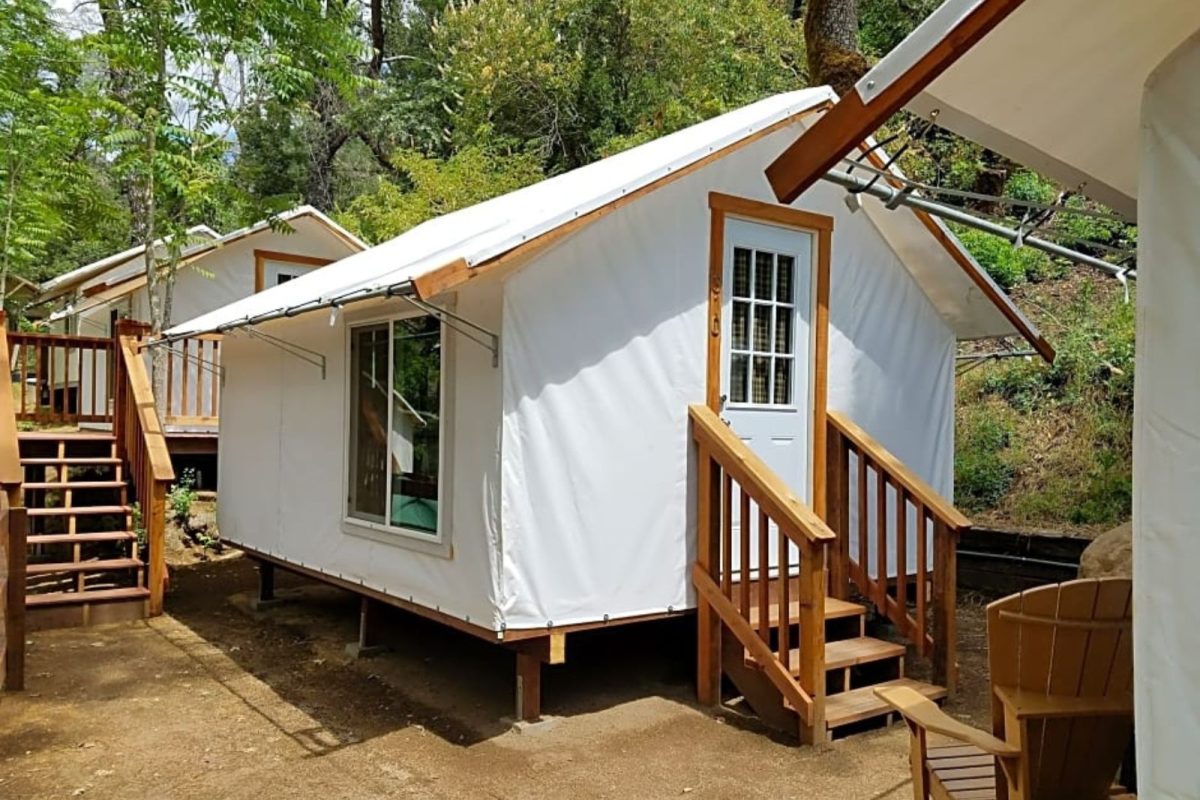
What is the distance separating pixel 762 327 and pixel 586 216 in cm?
162

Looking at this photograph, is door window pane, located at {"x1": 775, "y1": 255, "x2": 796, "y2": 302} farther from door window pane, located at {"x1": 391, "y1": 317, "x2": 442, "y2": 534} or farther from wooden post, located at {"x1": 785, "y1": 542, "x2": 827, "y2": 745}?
door window pane, located at {"x1": 391, "y1": 317, "x2": 442, "y2": 534}

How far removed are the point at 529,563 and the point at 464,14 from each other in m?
15.0

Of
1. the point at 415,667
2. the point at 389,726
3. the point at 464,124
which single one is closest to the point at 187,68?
the point at 464,124

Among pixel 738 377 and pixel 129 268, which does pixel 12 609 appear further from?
pixel 129 268

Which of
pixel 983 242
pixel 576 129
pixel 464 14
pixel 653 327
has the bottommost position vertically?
pixel 653 327

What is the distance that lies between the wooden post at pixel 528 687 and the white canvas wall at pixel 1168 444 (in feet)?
10.4

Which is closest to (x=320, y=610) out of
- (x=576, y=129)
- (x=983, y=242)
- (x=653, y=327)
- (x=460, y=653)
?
(x=460, y=653)

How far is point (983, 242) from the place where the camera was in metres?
11.7

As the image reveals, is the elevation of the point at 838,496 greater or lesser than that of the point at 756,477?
lesser

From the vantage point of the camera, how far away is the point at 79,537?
7.21 m

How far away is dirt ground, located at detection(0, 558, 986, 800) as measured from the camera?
4004mm

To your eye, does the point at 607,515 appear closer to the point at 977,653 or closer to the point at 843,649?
the point at 843,649

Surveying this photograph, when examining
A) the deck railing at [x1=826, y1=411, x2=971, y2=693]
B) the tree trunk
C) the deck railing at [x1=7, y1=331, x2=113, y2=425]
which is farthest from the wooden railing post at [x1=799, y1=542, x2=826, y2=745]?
the tree trunk

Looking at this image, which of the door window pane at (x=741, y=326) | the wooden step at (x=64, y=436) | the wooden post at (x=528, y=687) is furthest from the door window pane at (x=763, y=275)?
the wooden step at (x=64, y=436)
